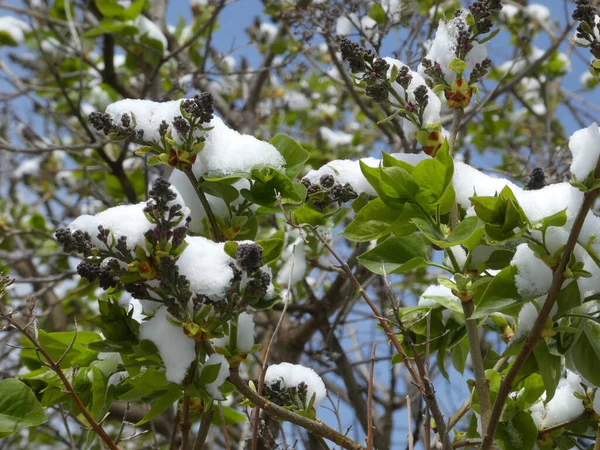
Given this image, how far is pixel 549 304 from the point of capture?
782 mm

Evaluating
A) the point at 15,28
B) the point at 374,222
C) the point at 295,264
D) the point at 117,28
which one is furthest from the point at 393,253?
the point at 15,28

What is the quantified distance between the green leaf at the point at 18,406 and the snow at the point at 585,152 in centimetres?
74

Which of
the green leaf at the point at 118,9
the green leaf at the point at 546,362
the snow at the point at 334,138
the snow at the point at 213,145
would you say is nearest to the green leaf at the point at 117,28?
the green leaf at the point at 118,9

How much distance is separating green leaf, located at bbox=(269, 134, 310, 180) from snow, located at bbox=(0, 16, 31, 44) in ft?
9.13

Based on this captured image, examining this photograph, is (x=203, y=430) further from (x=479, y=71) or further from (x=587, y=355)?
(x=479, y=71)

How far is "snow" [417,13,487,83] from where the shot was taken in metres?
1.02

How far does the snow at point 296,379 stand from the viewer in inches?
41.9

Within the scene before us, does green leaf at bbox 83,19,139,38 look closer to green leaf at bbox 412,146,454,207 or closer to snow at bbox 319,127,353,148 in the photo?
snow at bbox 319,127,353,148

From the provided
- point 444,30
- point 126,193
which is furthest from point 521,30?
point 444,30

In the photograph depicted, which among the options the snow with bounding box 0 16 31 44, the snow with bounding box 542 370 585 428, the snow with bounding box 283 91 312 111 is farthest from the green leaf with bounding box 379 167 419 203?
the snow with bounding box 283 91 312 111

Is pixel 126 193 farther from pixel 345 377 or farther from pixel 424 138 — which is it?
pixel 424 138

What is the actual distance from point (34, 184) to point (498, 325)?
154 inches

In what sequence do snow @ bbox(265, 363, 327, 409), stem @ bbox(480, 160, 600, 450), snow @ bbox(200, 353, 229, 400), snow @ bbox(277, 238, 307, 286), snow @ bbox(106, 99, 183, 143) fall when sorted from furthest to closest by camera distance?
1. snow @ bbox(277, 238, 307, 286)
2. snow @ bbox(265, 363, 327, 409)
3. snow @ bbox(106, 99, 183, 143)
4. snow @ bbox(200, 353, 229, 400)
5. stem @ bbox(480, 160, 600, 450)

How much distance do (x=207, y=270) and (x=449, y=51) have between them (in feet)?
1.62
